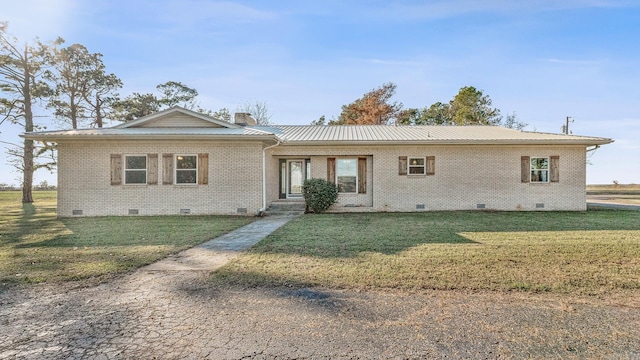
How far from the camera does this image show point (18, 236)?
822 centimetres

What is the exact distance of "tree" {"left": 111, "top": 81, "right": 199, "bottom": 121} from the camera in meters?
27.2

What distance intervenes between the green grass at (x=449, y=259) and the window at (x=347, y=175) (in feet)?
16.8

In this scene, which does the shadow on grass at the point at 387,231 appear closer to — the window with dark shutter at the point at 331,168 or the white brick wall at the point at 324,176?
the white brick wall at the point at 324,176

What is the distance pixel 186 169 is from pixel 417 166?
903 cm

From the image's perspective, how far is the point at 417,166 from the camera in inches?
544

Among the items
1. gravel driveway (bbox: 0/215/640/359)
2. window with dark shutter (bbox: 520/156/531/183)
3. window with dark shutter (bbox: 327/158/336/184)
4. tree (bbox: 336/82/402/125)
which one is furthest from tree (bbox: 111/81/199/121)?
window with dark shutter (bbox: 520/156/531/183)

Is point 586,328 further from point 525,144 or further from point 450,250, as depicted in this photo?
point 525,144

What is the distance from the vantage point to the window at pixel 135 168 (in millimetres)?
12641

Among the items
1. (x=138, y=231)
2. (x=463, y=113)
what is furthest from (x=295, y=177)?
(x=463, y=113)

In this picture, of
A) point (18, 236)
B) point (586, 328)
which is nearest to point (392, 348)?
point (586, 328)

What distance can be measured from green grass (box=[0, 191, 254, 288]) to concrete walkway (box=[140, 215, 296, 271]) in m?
0.28

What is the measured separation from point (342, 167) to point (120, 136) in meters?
8.39

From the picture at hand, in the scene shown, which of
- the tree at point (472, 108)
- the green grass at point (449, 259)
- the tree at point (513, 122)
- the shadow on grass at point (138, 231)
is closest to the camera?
the green grass at point (449, 259)

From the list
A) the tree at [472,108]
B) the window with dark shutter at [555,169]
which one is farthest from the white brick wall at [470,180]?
the tree at [472,108]
